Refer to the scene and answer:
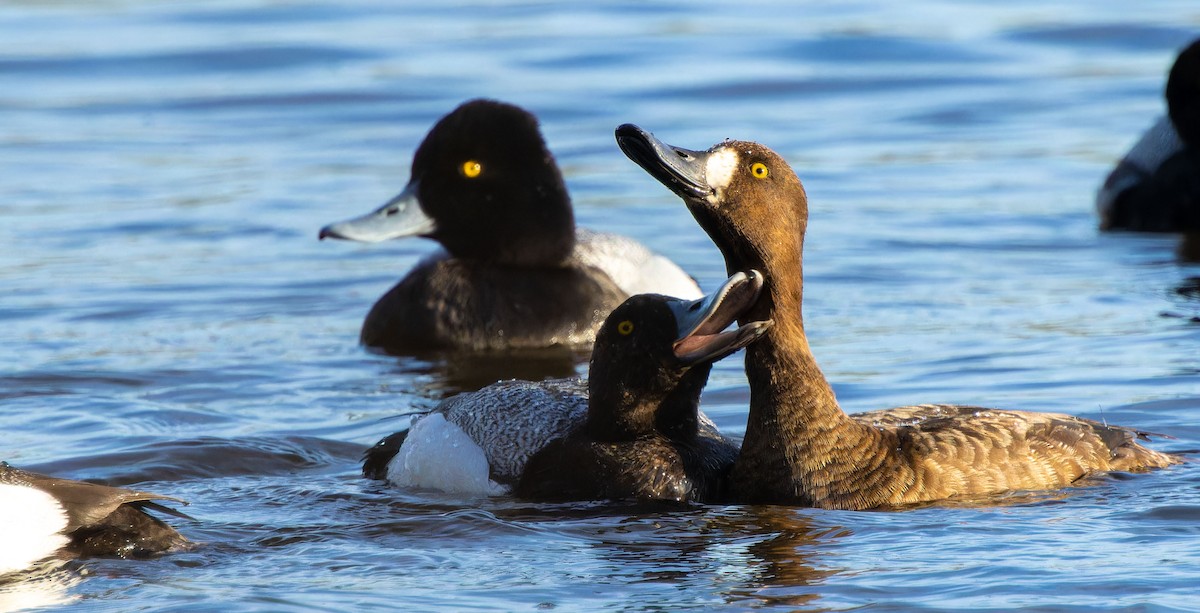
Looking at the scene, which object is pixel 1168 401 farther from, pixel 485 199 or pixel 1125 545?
pixel 485 199

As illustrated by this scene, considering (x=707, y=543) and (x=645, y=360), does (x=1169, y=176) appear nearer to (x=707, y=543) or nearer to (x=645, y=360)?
(x=645, y=360)

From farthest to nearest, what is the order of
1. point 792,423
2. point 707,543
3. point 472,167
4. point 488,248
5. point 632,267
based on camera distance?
point 632,267 < point 488,248 < point 472,167 < point 792,423 < point 707,543

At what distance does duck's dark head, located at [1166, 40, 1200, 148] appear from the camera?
517 inches

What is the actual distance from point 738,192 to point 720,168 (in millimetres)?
101

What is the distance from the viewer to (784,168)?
6.69 meters

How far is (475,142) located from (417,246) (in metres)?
3.04

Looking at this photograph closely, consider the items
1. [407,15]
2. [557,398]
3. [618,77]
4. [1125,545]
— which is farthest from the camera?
[407,15]

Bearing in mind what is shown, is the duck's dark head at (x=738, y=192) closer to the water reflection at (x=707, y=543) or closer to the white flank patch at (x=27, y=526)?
the water reflection at (x=707, y=543)

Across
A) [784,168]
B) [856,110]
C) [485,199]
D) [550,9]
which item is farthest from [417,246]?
[550,9]

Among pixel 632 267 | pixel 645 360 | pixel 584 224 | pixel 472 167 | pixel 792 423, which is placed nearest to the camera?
pixel 792 423

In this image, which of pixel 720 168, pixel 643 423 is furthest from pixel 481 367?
pixel 720 168

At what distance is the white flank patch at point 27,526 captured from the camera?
5934 mm

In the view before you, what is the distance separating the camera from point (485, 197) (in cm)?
1040

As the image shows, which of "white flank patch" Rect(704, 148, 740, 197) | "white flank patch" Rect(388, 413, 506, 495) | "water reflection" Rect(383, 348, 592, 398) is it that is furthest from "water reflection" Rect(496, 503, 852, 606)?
"water reflection" Rect(383, 348, 592, 398)
